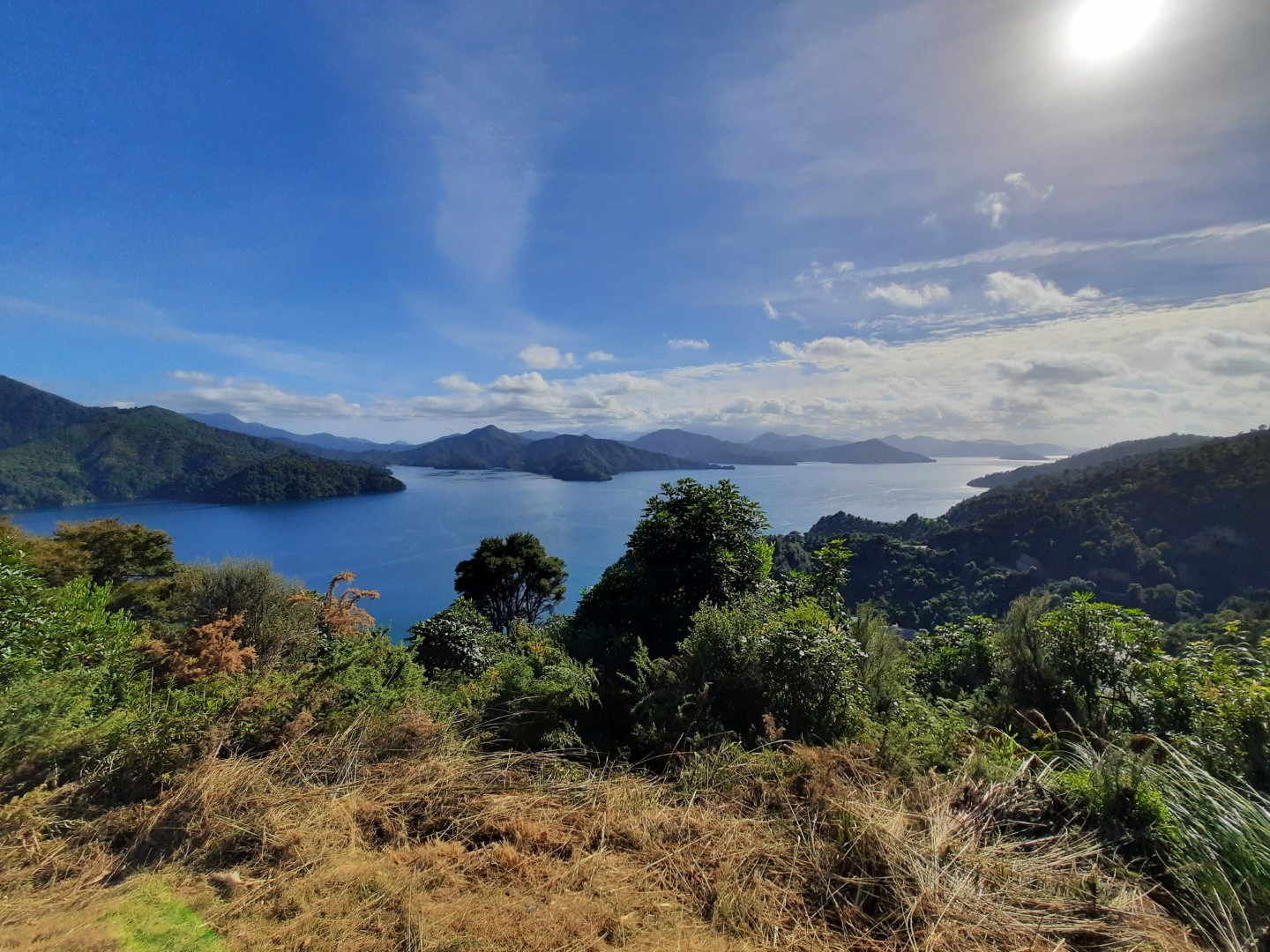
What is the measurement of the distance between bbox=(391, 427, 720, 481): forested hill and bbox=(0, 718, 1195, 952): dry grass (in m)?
122

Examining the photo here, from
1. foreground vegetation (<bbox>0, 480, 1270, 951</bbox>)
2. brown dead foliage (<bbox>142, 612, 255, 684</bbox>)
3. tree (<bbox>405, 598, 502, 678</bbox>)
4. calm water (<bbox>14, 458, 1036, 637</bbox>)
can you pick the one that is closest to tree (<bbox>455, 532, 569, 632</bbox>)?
calm water (<bbox>14, 458, 1036, 637</bbox>)

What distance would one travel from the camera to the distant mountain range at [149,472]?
279 feet

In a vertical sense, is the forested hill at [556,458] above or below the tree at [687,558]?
above

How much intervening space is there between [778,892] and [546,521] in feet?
225

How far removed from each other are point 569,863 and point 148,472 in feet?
424

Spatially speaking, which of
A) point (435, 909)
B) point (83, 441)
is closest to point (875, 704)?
point (435, 909)

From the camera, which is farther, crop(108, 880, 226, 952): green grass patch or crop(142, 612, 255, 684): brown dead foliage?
crop(142, 612, 255, 684): brown dead foliage

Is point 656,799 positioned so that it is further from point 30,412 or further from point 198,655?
point 30,412

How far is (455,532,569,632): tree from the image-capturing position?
20.3m

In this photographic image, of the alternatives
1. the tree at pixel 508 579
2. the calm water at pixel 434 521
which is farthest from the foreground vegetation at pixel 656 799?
the calm water at pixel 434 521

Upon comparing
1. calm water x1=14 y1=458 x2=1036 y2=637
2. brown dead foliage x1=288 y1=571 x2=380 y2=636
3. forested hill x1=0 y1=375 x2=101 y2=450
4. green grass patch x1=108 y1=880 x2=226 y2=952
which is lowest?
calm water x1=14 y1=458 x2=1036 y2=637

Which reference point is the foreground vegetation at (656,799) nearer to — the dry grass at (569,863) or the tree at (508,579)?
the dry grass at (569,863)

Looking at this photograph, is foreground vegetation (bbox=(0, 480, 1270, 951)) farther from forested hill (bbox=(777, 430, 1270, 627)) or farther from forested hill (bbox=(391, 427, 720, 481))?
forested hill (bbox=(391, 427, 720, 481))

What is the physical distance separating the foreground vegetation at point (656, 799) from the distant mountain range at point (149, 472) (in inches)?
3967
